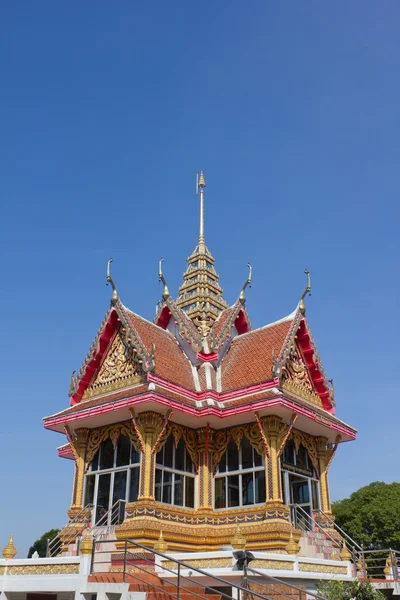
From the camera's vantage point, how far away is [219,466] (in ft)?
56.9

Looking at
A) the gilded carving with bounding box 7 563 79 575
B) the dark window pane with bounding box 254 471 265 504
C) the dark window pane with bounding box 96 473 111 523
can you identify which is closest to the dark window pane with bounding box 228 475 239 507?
the dark window pane with bounding box 254 471 265 504

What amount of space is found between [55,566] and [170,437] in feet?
18.5

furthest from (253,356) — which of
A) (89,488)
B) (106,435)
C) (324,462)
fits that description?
(89,488)

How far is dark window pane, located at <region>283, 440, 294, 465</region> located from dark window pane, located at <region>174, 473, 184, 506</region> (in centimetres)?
308

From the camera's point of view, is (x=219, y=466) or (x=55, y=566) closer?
(x=55, y=566)

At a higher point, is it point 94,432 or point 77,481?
point 94,432

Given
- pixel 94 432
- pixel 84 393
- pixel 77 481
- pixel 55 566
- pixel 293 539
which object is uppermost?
pixel 84 393

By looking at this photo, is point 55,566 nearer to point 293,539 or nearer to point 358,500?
point 293,539

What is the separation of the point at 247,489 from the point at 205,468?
1.35m

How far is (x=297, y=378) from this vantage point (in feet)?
60.5

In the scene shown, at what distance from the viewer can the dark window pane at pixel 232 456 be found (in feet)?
56.1

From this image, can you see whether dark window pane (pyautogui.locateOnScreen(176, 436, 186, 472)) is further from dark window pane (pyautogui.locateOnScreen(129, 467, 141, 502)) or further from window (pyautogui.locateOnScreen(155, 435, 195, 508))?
dark window pane (pyautogui.locateOnScreen(129, 467, 141, 502))

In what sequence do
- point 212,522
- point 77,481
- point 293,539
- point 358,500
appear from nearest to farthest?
point 293,539
point 212,522
point 77,481
point 358,500

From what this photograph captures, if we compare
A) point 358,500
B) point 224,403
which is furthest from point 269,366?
point 358,500
